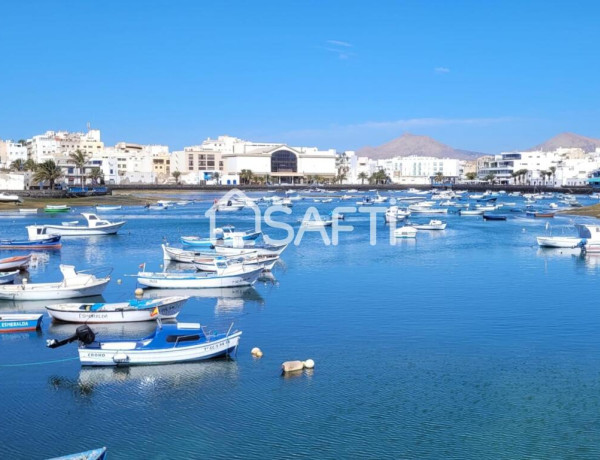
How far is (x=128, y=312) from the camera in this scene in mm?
27719

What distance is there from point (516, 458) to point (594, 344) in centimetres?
1085

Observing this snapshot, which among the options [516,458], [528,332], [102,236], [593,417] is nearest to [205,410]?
[516,458]

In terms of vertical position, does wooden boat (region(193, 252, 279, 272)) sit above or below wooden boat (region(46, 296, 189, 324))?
above

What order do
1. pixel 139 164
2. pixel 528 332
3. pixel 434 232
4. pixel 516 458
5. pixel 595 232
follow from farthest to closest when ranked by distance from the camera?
pixel 139 164
pixel 434 232
pixel 595 232
pixel 528 332
pixel 516 458

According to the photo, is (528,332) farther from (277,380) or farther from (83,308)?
(83,308)

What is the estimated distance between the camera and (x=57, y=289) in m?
32.1

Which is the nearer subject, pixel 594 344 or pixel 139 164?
pixel 594 344

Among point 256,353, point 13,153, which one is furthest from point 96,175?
point 256,353

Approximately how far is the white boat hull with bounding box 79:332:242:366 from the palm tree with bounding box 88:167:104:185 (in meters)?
142

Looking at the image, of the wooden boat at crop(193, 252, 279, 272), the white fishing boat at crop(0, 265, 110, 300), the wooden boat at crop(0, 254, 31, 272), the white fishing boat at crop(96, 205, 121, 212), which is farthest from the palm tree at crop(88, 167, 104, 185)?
the white fishing boat at crop(0, 265, 110, 300)

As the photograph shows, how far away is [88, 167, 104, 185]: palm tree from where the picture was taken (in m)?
160

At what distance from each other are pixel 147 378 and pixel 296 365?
4.60 meters

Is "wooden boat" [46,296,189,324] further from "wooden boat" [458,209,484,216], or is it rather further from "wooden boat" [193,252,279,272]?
"wooden boat" [458,209,484,216]

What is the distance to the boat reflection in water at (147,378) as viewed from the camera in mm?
20844
